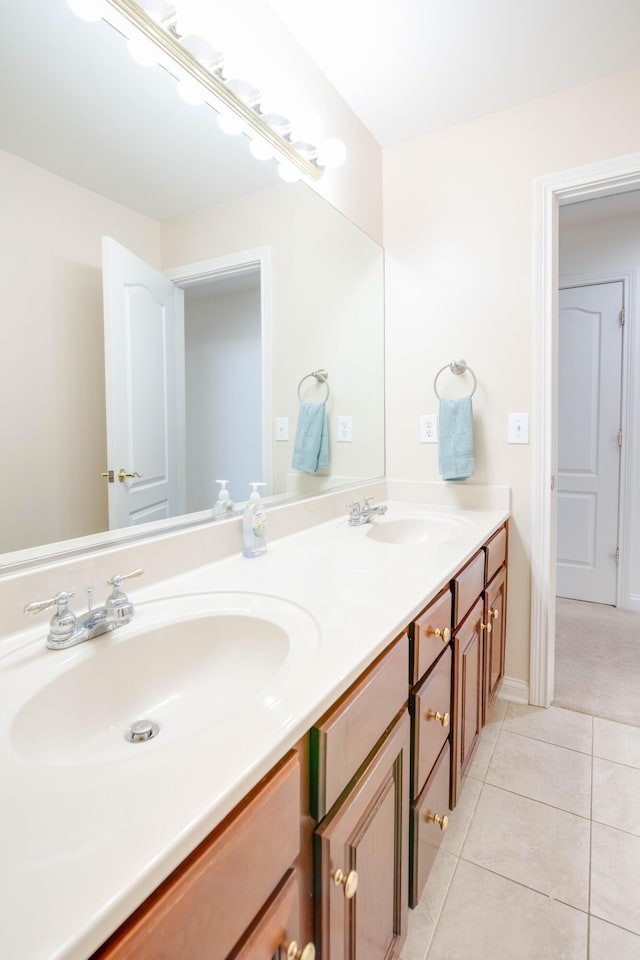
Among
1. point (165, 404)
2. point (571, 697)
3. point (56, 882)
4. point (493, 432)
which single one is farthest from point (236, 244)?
point (571, 697)

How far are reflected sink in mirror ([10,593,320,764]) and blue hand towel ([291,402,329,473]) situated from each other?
0.75m

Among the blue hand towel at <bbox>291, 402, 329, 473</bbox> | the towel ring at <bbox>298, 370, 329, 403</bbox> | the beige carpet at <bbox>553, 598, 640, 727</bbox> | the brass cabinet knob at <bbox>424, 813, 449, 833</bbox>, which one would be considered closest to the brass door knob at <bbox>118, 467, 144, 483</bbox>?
the blue hand towel at <bbox>291, 402, 329, 473</bbox>

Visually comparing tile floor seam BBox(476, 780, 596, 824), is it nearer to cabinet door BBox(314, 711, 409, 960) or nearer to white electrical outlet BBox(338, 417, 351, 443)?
cabinet door BBox(314, 711, 409, 960)

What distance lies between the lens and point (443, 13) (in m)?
1.44

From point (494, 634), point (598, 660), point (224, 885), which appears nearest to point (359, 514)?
point (494, 634)

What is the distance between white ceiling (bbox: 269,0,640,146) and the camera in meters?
1.43

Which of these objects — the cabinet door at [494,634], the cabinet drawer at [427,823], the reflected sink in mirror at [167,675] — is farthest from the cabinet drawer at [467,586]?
the reflected sink in mirror at [167,675]

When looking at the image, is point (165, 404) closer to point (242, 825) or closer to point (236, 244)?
point (236, 244)

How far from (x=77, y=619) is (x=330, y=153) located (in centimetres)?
156

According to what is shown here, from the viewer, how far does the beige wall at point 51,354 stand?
0.82m

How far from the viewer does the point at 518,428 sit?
1.89 meters

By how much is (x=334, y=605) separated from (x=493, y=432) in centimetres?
130

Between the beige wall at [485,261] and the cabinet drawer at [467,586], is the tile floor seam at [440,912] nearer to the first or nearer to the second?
the cabinet drawer at [467,586]

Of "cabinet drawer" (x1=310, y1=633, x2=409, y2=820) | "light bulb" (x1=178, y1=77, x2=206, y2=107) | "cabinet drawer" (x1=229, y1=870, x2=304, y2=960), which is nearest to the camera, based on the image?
"cabinet drawer" (x1=229, y1=870, x2=304, y2=960)
